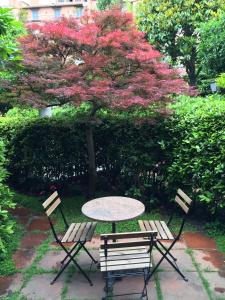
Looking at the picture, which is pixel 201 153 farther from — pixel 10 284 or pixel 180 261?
pixel 10 284

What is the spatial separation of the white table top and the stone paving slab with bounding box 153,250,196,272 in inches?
31.1

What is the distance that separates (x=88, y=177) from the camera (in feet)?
23.0

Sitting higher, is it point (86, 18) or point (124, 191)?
point (86, 18)

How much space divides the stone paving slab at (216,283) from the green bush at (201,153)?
4.08 feet

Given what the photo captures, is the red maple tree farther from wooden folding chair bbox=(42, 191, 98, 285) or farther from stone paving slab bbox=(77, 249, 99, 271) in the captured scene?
stone paving slab bbox=(77, 249, 99, 271)

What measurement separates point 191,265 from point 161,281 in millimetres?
575

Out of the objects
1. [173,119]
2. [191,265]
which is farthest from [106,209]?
[173,119]

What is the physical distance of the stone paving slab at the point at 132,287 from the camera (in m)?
3.54

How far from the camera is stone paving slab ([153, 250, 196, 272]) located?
4.09 metres

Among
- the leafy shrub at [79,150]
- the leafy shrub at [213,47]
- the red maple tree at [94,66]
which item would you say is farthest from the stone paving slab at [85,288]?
the leafy shrub at [213,47]

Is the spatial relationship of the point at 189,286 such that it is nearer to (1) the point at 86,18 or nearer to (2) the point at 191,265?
(2) the point at 191,265

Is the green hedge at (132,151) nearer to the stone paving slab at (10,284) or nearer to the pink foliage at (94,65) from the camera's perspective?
the pink foliage at (94,65)

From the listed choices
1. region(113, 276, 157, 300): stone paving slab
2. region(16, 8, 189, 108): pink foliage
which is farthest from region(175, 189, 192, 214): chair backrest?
region(16, 8, 189, 108): pink foliage

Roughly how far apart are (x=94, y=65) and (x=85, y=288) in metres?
3.24
